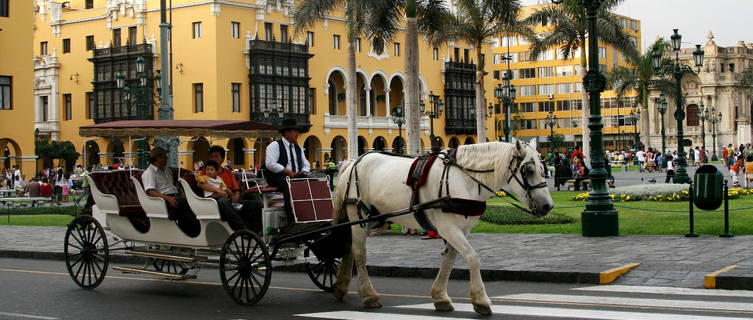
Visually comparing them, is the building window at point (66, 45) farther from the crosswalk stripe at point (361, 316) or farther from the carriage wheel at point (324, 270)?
the crosswalk stripe at point (361, 316)

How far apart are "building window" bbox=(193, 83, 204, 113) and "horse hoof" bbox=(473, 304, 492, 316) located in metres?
52.3

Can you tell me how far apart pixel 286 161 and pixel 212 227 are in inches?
47.1

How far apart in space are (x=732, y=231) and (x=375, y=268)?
23.2ft

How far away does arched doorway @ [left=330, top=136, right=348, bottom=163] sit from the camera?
229ft

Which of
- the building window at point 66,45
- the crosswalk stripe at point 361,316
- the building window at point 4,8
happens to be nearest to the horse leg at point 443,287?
the crosswalk stripe at point 361,316

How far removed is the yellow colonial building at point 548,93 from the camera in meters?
103

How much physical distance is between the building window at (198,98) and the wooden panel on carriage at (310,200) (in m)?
50.0

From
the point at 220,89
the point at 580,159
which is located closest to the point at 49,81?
the point at 220,89

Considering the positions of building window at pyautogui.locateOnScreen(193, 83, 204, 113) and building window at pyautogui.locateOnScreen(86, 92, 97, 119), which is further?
building window at pyautogui.locateOnScreen(86, 92, 97, 119)

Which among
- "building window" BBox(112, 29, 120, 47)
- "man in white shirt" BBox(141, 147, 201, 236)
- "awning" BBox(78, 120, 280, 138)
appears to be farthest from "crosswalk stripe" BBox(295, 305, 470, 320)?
"building window" BBox(112, 29, 120, 47)

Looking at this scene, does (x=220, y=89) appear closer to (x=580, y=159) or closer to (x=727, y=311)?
(x=580, y=159)

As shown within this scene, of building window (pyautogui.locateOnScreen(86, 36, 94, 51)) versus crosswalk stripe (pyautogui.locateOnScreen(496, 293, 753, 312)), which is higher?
building window (pyautogui.locateOnScreen(86, 36, 94, 51))

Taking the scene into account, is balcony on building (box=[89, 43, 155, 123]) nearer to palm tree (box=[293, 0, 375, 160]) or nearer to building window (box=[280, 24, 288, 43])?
building window (box=[280, 24, 288, 43])

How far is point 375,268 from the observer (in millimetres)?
12805
